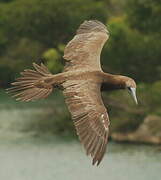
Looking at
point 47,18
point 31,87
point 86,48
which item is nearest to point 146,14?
point 47,18

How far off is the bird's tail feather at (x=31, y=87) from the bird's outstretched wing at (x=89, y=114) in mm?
355

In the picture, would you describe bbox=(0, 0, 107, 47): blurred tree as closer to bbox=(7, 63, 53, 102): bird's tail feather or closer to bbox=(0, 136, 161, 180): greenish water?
bbox=(0, 136, 161, 180): greenish water

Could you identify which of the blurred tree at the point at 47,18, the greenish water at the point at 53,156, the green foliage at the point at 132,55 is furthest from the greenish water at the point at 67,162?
the blurred tree at the point at 47,18

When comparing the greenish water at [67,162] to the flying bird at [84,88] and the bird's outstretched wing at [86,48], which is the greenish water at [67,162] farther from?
the flying bird at [84,88]

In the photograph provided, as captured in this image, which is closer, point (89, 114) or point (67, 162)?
point (89, 114)

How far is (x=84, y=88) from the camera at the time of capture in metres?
11.3

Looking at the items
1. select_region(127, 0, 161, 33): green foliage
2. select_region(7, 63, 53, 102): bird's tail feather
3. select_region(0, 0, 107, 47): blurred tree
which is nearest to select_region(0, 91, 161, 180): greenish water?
select_region(127, 0, 161, 33): green foliage

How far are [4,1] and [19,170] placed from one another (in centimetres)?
1711

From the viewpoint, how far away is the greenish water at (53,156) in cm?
2597

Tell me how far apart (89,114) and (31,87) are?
108cm

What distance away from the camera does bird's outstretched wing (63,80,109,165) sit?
10516mm

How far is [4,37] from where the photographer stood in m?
39.4

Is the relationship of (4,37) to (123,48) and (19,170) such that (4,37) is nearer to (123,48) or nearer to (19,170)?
(123,48)

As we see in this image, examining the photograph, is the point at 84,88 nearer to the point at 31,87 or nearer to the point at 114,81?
the point at 114,81
